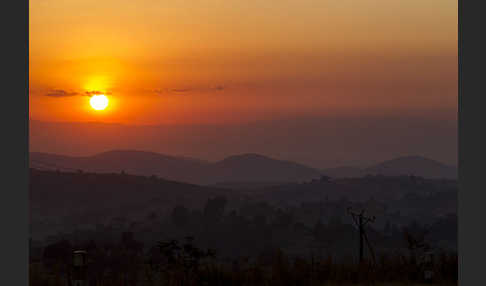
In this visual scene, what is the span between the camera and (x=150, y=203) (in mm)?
82500

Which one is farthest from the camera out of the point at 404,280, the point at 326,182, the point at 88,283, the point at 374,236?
the point at 326,182

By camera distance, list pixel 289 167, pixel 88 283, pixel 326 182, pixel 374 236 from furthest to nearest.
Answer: pixel 289 167
pixel 326 182
pixel 374 236
pixel 88 283

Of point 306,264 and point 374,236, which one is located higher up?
point 306,264

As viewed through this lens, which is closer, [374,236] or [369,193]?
[374,236]

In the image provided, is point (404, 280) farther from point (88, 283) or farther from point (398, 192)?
point (398, 192)

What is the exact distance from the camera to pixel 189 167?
11275 centimetres

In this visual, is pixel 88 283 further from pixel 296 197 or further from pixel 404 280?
pixel 296 197

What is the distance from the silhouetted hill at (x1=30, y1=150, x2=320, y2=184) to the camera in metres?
95.9

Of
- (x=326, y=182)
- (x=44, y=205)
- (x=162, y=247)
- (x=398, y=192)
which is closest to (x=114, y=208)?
(x=44, y=205)

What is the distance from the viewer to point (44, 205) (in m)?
84.9

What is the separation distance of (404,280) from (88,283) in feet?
21.8

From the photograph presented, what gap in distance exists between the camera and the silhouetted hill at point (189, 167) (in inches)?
3775

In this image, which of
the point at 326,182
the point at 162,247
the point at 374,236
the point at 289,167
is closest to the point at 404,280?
the point at 162,247

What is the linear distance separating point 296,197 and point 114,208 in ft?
80.7
